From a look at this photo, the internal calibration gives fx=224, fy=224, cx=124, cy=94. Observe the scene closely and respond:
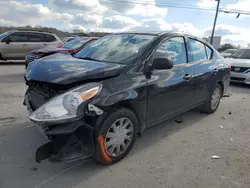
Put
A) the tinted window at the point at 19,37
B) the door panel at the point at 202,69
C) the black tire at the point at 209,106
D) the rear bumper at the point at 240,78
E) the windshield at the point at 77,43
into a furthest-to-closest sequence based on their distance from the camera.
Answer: the tinted window at the point at 19,37
the windshield at the point at 77,43
the rear bumper at the point at 240,78
the black tire at the point at 209,106
the door panel at the point at 202,69

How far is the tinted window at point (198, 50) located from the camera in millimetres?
4219

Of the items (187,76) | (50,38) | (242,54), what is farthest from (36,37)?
(187,76)

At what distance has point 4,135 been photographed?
11.7 feet

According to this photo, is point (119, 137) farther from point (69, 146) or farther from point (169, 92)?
point (169, 92)

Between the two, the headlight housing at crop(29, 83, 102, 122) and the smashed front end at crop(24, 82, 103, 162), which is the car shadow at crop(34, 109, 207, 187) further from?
the headlight housing at crop(29, 83, 102, 122)


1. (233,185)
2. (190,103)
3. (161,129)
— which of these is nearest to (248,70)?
(190,103)

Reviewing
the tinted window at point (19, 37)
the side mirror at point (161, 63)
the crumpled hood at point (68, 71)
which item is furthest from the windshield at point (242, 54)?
the tinted window at point (19, 37)

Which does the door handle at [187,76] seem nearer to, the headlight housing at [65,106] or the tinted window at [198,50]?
the tinted window at [198,50]

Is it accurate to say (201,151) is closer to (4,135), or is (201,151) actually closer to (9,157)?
(9,157)

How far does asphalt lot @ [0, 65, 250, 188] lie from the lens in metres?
2.59

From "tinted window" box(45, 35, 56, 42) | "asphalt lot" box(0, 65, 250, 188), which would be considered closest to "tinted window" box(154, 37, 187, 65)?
"asphalt lot" box(0, 65, 250, 188)

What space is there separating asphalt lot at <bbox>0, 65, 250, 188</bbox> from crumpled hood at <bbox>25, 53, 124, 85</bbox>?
3.57 ft

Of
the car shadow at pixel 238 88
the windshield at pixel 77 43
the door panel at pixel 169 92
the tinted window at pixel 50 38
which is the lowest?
the car shadow at pixel 238 88

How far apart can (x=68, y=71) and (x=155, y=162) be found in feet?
5.42
